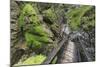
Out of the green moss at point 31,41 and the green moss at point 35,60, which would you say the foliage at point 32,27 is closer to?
the green moss at point 31,41

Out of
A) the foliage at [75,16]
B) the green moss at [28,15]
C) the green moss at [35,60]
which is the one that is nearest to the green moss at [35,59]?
the green moss at [35,60]

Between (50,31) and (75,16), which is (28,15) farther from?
(75,16)

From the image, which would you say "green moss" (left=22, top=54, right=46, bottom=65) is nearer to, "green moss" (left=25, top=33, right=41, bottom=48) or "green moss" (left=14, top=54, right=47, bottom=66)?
"green moss" (left=14, top=54, right=47, bottom=66)

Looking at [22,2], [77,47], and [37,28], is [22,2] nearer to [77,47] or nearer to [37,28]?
[37,28]

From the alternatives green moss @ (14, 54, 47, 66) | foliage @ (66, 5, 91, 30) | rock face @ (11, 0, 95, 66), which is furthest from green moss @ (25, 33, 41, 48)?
foliage @ (66, 5, 91, 30)

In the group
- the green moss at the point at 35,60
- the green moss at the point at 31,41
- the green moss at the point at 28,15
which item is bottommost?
the green moss at the point at 35,60

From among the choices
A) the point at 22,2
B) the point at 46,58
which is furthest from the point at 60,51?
the point at 22,2
